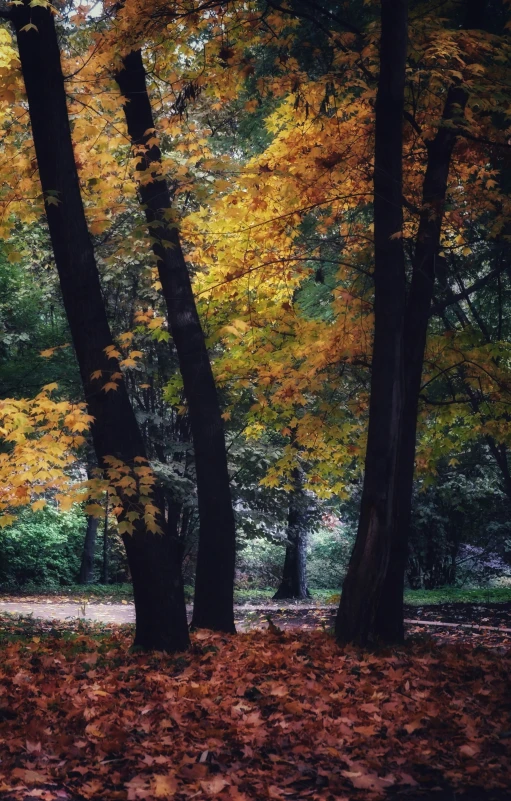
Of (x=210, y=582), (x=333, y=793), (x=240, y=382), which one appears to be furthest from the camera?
(x=240, y=382)

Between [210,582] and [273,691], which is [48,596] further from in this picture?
[273,691]

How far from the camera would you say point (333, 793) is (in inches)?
146

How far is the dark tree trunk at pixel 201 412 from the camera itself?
797 cm

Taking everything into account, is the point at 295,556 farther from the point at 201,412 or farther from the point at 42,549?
the point at 201,412

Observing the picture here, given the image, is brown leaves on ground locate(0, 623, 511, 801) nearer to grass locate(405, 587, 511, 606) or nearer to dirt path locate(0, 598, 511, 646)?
dirt path locate(0, 598, 511, 646)

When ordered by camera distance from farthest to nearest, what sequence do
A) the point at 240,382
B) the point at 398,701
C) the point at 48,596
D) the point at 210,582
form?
1. the point at 48,596
2. the point at 240,382
3. the point at 210,582
4. the point at 398,701

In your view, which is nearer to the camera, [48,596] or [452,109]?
[452,109]

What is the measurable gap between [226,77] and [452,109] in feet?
7.57

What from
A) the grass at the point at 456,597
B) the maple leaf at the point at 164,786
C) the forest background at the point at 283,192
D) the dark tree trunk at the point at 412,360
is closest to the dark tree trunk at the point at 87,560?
the grass at the point at 456,597

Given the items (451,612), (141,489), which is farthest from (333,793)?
(451,612)

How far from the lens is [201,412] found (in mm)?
8062

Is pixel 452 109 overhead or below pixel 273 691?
overhead

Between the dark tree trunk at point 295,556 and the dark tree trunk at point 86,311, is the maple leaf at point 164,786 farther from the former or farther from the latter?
the dark tree trunk at point 295,556

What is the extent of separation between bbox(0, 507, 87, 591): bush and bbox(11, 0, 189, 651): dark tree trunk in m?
15.6
